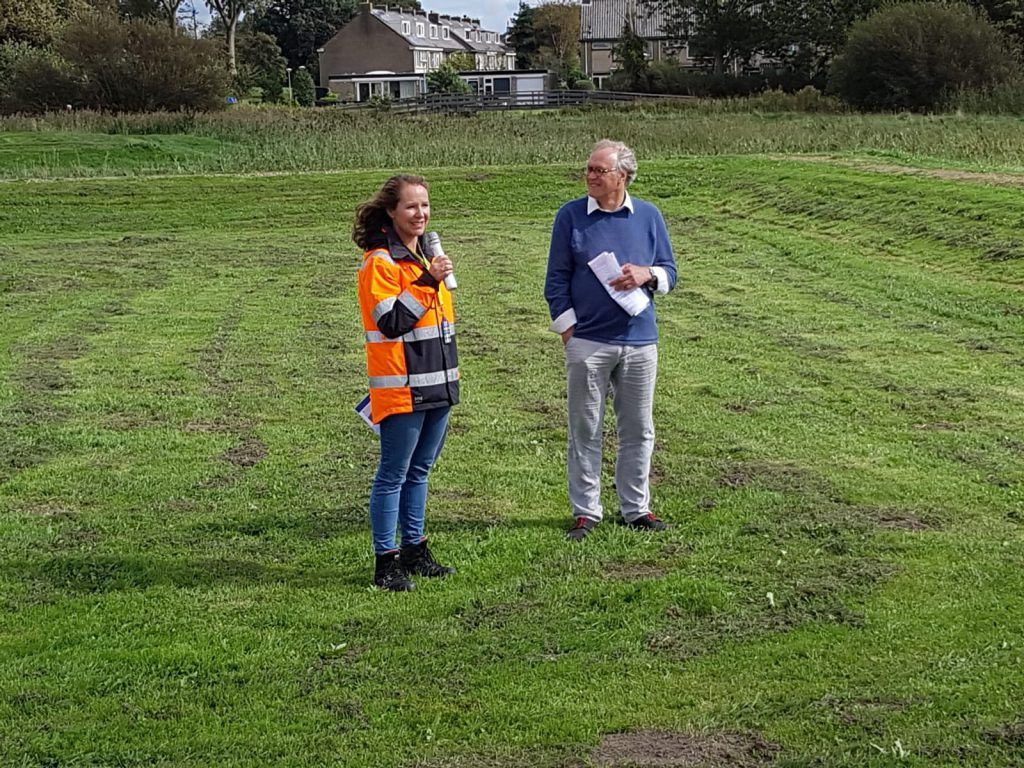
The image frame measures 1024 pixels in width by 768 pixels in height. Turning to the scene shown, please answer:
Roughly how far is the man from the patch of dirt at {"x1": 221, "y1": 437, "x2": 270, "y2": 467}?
266 cm

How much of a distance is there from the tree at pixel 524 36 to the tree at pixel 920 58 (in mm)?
62119

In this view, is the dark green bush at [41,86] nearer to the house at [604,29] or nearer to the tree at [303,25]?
the house at [604,29]

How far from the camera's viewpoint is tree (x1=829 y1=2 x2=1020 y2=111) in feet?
168

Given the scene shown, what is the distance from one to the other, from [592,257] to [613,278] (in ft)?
0.56

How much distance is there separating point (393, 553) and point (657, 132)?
3019cm

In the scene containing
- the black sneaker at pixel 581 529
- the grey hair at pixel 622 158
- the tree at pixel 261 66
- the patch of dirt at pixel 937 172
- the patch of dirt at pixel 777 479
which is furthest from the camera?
the tree at pixel 261 66

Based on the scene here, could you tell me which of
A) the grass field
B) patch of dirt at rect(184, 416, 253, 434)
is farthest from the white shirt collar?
patch of dirt at rect(184, 416, 253, 434)

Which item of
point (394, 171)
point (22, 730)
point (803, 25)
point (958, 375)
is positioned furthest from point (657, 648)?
point (803, 25)

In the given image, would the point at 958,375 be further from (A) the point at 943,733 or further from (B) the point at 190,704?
(B) the point at 190,704

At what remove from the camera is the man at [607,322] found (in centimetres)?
700

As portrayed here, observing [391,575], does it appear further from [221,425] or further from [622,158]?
[221,425]

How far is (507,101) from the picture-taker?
71875 millimetres

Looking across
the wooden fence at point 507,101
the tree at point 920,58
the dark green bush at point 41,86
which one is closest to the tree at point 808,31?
the wooden fence at point 507,101

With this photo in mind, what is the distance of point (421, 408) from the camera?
622 centimetres
